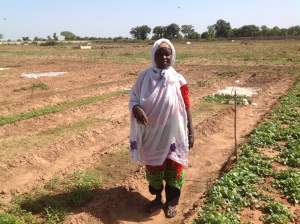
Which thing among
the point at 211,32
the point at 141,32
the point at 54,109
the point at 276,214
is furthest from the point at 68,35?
the point at 276,214

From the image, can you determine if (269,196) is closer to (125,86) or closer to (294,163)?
(294,163)

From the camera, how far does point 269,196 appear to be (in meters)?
4.93

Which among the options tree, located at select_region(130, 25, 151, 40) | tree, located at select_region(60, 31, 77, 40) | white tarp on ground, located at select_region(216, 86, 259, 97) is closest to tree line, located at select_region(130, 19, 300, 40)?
tree, located at select_region(130, 25, 151, 40)

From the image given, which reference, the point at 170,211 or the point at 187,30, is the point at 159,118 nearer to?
the point at 170,211

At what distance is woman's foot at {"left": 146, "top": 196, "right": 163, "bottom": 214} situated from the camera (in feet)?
15.3

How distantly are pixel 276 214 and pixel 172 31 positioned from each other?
95729 millimetres

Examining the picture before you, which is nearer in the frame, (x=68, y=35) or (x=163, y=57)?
(x=163, y=57)

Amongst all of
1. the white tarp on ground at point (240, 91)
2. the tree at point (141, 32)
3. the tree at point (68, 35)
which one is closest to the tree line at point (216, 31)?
the tree at point (141, 32)

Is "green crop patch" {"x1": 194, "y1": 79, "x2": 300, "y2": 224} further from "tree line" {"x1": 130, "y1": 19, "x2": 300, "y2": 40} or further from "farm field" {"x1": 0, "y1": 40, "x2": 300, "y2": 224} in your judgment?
"tree line" {"x1": 130, "y1": 19, "x2": 300, "y2": 40}

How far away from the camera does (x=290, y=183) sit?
5289 millimetres

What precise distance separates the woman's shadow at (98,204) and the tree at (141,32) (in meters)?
99.6

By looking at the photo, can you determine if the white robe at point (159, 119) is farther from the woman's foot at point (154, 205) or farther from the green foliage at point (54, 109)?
the green foliage at point (54, 109)

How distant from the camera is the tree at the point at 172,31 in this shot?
96562 mm

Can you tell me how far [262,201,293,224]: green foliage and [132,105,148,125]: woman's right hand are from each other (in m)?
1.79
